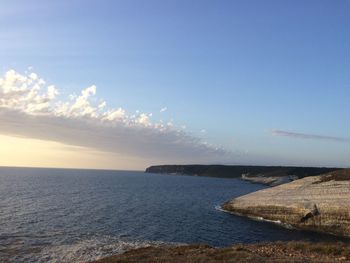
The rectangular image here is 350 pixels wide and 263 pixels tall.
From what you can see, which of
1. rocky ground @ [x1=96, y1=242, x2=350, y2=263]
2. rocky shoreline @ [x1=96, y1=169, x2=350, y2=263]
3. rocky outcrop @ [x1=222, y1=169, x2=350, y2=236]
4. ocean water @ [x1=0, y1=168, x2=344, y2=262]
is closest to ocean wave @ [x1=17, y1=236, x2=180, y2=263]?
ocean water @ [x1=0, y1=168, x2=344, y2=262]

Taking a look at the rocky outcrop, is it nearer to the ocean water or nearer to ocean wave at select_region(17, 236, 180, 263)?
the ocean water

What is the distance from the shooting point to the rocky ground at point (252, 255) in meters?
32.4

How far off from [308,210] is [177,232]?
21.4 metres

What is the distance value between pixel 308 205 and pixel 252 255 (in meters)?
37.0

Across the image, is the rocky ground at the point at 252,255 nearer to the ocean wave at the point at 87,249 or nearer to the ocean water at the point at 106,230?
the ocean wave at the point at 87,249

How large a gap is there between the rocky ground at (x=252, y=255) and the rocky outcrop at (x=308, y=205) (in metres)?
25.7

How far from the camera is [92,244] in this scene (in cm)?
4838

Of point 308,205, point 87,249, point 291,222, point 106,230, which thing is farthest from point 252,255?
point 308,205

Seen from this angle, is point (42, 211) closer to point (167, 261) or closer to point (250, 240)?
point (250, 240)

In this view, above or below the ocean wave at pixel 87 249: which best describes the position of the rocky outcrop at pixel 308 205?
above

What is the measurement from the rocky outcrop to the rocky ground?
25704 mm

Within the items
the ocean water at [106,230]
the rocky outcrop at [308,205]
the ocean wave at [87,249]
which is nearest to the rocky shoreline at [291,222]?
the rocky outcrop at [308,205]

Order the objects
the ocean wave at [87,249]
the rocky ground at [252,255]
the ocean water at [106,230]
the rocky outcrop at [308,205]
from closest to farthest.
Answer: the rocky ground at [252,255], the ocean wave at [87,249], the ocean water at [106,230], the rocky outcrop at [308,205]

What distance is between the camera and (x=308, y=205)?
68.1m
